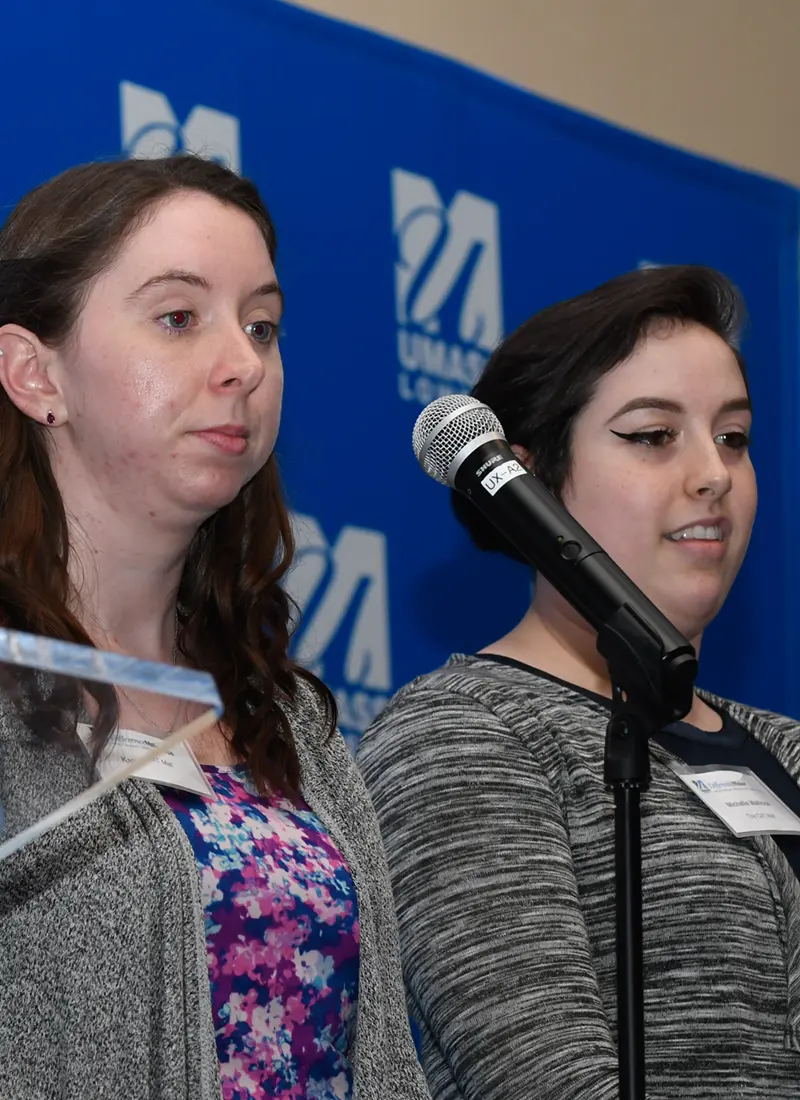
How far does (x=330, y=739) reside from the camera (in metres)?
1.67

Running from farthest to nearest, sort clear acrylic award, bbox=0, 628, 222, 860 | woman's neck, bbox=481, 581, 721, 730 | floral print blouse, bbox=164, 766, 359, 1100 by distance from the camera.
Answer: woman's neck, bbox=481, 581, 721, 730
floral print blouse, bbox=164, 766, 359, 1100
clear acrylic award, bbox=0, 628, 222, 860

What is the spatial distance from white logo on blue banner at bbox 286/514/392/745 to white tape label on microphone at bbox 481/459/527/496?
3.27 feet

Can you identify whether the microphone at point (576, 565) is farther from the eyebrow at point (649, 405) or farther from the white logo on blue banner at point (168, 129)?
the white logo on blue banner at point (168, 129)

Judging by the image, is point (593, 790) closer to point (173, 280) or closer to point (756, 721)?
point (756, 721)

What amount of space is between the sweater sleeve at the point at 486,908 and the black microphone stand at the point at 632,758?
0.33 meters

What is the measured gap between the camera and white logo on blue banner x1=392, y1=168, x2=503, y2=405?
8.17 feet

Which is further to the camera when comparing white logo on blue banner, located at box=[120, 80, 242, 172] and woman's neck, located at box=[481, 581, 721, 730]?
white logo on blue banner, located at box=[120, 80, 242, 172]

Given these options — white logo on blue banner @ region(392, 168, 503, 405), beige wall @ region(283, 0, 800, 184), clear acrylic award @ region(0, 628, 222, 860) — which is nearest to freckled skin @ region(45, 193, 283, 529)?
clear acrylic award @ region(0, 628, 222, 860)

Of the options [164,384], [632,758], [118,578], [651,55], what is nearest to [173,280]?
[164,384]

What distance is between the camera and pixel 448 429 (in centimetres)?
129

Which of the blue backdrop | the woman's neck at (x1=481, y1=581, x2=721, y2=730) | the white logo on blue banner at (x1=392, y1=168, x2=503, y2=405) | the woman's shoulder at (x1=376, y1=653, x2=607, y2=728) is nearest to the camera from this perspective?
the woman's shoulder at (x1=376, y1=653, x2=607, y2=728)

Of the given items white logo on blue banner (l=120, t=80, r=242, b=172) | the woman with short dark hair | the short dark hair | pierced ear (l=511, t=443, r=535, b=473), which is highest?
white logo on blue banner (l=120, t=80, r=242, b=172)

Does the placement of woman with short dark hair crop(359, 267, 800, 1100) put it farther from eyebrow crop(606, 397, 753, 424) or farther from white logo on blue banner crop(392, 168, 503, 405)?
white logo on blue banner crop(392, 168, 503, 405)

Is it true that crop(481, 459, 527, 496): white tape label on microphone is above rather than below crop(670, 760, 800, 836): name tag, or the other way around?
above
